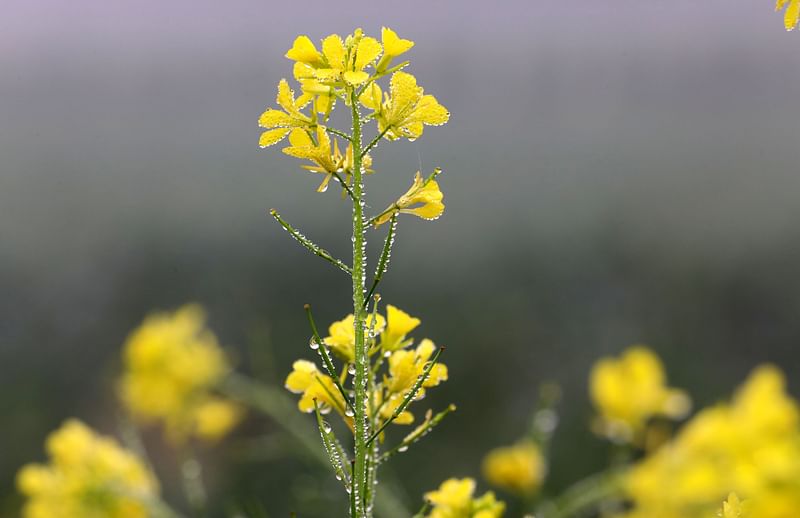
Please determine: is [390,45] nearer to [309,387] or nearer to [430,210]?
[430,210]

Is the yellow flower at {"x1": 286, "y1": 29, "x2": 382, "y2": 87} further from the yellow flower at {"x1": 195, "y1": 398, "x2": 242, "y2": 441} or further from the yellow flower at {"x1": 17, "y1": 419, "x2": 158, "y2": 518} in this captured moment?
the yellow flower at {"x1": 195, "y1": 398, "x2": 242, "y2": 441}

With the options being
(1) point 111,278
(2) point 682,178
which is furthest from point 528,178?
(1) point 111,278

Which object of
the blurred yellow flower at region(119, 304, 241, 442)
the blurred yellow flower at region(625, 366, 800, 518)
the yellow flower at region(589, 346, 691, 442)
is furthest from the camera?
the blurred yellow flower at region(119, 304, 241, 442)

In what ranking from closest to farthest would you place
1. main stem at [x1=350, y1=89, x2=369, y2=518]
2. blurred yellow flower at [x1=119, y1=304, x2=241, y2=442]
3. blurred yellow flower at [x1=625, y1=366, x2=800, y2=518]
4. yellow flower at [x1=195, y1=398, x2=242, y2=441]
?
blurred yellow flower at [x1=625, y1=366, x2=800, y2=518] → main stem at [x1=350, y1=89, x2=369, y2=518] → blurred yellow flower at [x1=119, y1=304, x2=241, y2=442] → yellow flower at [x1=195, y1=398, x2=242, y2=441]

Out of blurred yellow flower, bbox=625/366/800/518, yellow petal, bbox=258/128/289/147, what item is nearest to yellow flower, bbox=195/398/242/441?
blurred yellow flower, bbox=625/366/800/518

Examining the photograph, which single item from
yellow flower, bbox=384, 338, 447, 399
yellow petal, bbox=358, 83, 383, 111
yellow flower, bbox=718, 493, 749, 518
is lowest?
yellow flower, bbox=718, 493, 749, 518

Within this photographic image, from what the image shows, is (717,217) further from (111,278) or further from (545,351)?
(111,278)

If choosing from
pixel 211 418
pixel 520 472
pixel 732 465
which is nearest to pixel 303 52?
pixel 732 465
